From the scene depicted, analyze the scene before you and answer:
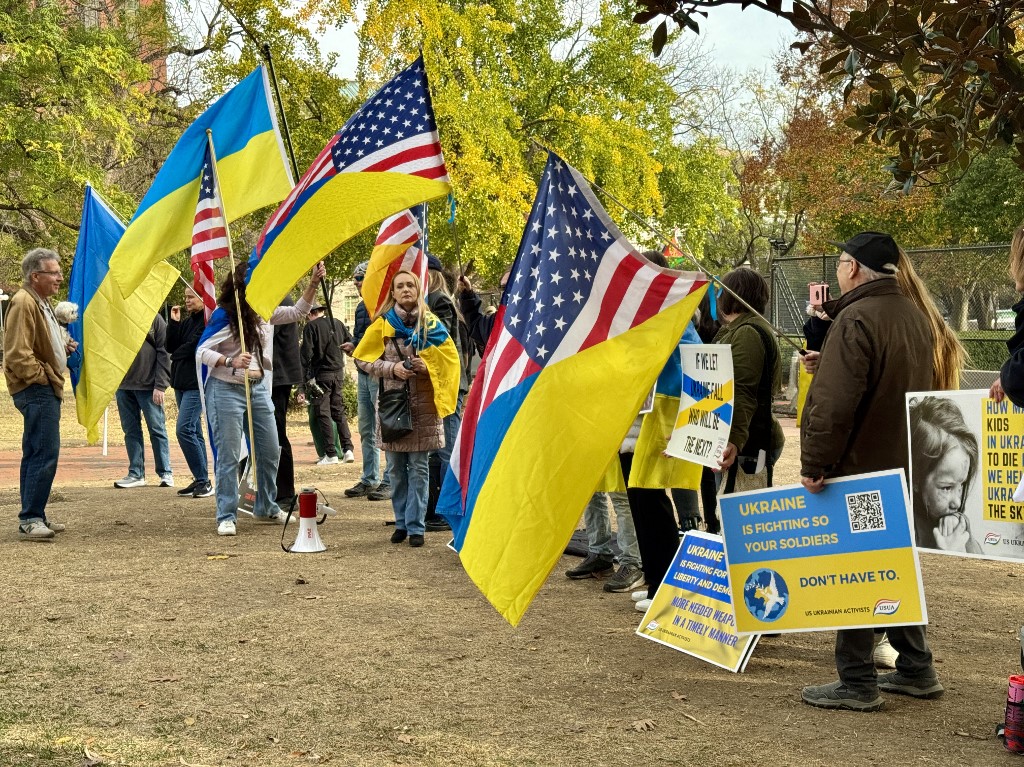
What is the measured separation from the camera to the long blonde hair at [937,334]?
5.34 m

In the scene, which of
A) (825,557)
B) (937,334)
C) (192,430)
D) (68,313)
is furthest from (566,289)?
(192,430)

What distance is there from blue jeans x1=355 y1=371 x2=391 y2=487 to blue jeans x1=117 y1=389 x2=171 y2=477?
7.40ft

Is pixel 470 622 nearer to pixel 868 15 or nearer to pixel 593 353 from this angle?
pixel 593 353

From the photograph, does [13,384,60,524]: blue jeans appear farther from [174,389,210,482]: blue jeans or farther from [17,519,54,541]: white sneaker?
[174,389,210,482]: blue jeans

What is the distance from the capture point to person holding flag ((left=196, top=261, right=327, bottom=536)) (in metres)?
9.22

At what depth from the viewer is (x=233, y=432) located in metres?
9.33

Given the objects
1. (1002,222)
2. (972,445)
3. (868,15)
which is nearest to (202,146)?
(868,15)

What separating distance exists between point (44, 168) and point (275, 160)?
963 centimetres

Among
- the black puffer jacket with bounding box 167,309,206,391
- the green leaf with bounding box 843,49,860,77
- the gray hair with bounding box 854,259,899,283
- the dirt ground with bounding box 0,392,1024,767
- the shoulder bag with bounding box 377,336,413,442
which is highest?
the green leaf with bounding box 843,49,860,77

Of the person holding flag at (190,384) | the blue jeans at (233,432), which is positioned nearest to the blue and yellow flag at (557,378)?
the blue jeans at (233,432)

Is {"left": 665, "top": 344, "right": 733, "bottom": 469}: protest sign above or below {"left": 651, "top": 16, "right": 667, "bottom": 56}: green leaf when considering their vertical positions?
below

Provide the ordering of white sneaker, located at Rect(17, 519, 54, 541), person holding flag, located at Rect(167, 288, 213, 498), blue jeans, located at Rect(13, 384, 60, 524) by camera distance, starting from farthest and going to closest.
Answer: person holding flag, located at Rect(167, 288, 213, 498) < white sneaker, located at Rect(17, 519, 54, 541) < blue jeans, located at Rect(13, 384, 60, 524)

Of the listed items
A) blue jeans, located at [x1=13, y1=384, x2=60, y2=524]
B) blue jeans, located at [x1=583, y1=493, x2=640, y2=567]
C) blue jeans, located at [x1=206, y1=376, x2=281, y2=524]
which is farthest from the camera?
blue jeans, located at [x1=206, y1=376, x2=281, y2=524]

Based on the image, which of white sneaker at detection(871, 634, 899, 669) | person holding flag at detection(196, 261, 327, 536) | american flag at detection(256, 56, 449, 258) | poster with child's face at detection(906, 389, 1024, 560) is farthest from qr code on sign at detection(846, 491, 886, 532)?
person holding flag at detection(196, 261, 327, 536)
